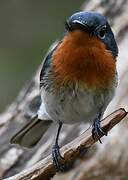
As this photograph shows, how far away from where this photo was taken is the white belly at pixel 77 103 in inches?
308

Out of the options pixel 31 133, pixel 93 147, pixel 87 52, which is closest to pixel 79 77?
pixel 87 52

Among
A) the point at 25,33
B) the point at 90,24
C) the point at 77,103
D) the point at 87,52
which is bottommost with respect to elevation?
the point at 77,103

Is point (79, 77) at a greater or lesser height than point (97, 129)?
greater

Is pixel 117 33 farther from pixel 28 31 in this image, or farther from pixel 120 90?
pixel 28 31

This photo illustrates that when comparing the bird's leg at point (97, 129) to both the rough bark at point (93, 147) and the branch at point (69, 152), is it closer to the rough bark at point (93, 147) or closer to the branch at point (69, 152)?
the branch at point (69, 152)

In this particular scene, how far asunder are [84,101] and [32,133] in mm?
1164

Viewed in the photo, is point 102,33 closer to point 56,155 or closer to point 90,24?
point 90,24

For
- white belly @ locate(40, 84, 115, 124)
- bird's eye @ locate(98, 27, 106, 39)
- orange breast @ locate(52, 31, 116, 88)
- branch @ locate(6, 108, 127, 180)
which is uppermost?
bird's eye @ locate(98, 27, 106, 39)

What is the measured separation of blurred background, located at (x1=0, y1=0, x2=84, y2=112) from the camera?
1316 centimetres

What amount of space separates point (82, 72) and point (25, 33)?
20.2 ft

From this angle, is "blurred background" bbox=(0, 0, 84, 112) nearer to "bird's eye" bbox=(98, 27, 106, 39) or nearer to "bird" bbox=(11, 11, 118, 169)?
"bird" bbox=(11, 11, 118, 169)

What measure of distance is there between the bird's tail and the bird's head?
1.16 m

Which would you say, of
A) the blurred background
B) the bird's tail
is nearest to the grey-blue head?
the bird's tail

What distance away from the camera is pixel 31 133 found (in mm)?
8852
